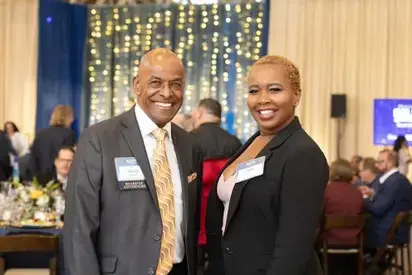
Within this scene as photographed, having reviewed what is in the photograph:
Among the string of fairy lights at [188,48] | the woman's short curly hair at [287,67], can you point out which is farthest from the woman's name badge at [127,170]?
the string of fairy lights at [188,48]

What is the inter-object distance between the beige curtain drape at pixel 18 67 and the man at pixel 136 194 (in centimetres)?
1030

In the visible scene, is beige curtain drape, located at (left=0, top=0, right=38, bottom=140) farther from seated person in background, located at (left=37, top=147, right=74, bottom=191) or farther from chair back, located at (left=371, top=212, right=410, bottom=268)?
chair back, located at (left=371, top=212, right=410, bottom=268)

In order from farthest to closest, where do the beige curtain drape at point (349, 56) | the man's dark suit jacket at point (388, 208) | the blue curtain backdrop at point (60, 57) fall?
the blue curtain backdrop at point (60, 57), the beige curtain drape at point (349, 56), the man's dark suit jacket at point (388, 208)

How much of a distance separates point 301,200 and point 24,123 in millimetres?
10784

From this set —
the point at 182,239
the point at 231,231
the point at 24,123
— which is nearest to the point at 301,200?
the point at 231,231

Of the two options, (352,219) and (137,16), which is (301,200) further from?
(137,16)

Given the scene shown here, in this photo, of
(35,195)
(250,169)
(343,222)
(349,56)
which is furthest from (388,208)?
(349,56)

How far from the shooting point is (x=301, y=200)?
247 centimetres

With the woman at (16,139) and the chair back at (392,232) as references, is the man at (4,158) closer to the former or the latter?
the woman at (16,139)

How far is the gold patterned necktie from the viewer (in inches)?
105

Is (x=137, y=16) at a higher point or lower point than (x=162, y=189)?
higher

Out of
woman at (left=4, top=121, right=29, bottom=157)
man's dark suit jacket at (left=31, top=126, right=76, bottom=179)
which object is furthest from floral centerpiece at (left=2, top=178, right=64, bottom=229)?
woman at (left=4, top=121, right=29, bottom=157)

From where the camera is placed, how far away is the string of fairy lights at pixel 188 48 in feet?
40.6

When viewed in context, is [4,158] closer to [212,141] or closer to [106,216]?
[212,141]
